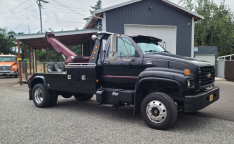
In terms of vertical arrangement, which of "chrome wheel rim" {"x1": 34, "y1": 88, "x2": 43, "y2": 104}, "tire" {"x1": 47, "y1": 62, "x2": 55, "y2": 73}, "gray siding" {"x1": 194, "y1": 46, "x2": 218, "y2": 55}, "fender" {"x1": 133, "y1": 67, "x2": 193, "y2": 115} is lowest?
"chrome wheel rim" {"x1": 34, "y1": 88, "x2": 43, "y2": 104}

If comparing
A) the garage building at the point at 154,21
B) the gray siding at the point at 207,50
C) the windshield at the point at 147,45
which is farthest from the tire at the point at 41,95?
the gray siding at the point at 207,50

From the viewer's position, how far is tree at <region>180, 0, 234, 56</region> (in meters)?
→ 25.6

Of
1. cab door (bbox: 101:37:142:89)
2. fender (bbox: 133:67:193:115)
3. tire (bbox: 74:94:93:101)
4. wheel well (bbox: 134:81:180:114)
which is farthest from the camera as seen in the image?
tire (bbox: 74:94:93:101)

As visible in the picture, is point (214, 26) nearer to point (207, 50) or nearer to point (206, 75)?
point (207, 50)

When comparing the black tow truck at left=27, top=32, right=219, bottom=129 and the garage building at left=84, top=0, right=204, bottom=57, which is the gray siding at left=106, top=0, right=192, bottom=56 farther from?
the black tow truck at left=27, top=32, right=219, bottom=129

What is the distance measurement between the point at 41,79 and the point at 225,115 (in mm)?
6020

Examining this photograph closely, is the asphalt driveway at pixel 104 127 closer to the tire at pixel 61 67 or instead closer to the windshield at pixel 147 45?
the tire at pixel 61 67

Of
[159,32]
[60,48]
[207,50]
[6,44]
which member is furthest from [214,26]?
[6,44]

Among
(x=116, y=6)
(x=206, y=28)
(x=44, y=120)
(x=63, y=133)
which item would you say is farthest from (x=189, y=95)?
(x=206, y=28)

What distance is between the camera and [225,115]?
5.81m

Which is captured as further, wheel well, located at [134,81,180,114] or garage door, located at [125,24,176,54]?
garage door, located at [125,24,176,54]

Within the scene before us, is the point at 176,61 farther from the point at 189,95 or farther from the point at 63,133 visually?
the point at 63,133

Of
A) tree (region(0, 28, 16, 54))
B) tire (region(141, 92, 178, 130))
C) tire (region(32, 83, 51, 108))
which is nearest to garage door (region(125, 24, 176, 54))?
tire (region(32, 83, 51, 108))

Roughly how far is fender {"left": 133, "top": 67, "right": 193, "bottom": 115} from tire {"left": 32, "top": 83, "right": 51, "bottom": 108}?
3.55 metres
